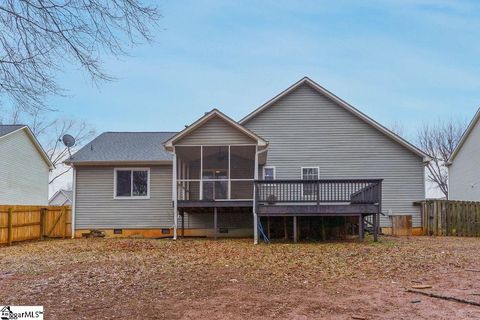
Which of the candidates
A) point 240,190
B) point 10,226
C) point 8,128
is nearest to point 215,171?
point 240,190

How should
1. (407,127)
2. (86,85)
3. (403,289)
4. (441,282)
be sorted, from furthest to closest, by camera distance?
1. (407,127)
2. (441,282)
3. (403,289)
4. (86,85)

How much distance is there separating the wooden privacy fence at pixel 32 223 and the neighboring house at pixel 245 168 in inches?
39.3

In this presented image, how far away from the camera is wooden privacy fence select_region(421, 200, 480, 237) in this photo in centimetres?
1859

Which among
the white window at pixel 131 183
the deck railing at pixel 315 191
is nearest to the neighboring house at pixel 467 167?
the deck railing at pixel 315 191

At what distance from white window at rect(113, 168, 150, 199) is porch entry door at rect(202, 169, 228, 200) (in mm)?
2380

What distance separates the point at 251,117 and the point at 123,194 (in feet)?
19.9

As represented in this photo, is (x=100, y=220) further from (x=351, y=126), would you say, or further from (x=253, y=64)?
(x=351, y=126)

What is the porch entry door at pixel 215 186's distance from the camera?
1708 centimetres

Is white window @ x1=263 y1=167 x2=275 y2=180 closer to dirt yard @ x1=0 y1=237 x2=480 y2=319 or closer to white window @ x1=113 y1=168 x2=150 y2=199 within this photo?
white window @ x1=113 y1=168 x2=150 y2=199

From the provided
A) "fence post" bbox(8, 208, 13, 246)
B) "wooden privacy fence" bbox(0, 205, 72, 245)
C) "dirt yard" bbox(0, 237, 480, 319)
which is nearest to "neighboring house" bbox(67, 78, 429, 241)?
"wooden privacy fence" bbox(0, 205, 72, 245)

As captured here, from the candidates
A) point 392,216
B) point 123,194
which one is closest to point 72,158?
point 123,194

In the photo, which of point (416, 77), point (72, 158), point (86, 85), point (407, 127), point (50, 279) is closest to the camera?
point (86, 85)

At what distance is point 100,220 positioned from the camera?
18109 mm

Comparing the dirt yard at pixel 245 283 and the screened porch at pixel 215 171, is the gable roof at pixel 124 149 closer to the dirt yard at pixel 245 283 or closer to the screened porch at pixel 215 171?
the screened porch at pixel 215 171
